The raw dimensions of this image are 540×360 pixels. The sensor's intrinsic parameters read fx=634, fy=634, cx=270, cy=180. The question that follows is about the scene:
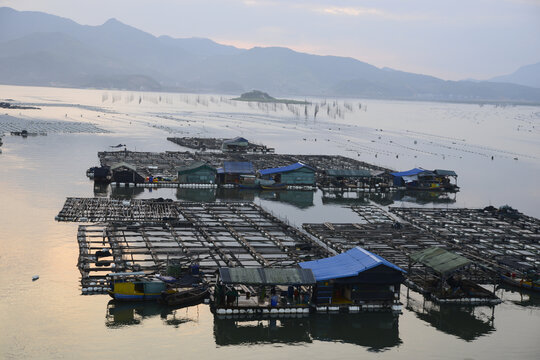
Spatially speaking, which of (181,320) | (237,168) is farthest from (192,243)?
(237,168)

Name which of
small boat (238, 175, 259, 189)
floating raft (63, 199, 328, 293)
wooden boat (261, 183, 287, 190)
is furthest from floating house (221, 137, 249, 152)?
floating raft (63, 199, 328, 293)

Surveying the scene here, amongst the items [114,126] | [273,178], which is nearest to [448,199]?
[273,178]

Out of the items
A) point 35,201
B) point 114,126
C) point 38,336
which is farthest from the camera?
point 114,126

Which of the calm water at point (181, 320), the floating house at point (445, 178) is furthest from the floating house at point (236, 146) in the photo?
the floating house at point (445, 178)

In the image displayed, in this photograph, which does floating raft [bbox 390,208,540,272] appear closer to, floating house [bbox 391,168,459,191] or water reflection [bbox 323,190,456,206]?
water reflection [bbox 323,190,456,206]

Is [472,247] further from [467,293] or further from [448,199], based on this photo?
[448,199]

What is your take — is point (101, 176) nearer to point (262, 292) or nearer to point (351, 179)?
point (351, 179)
